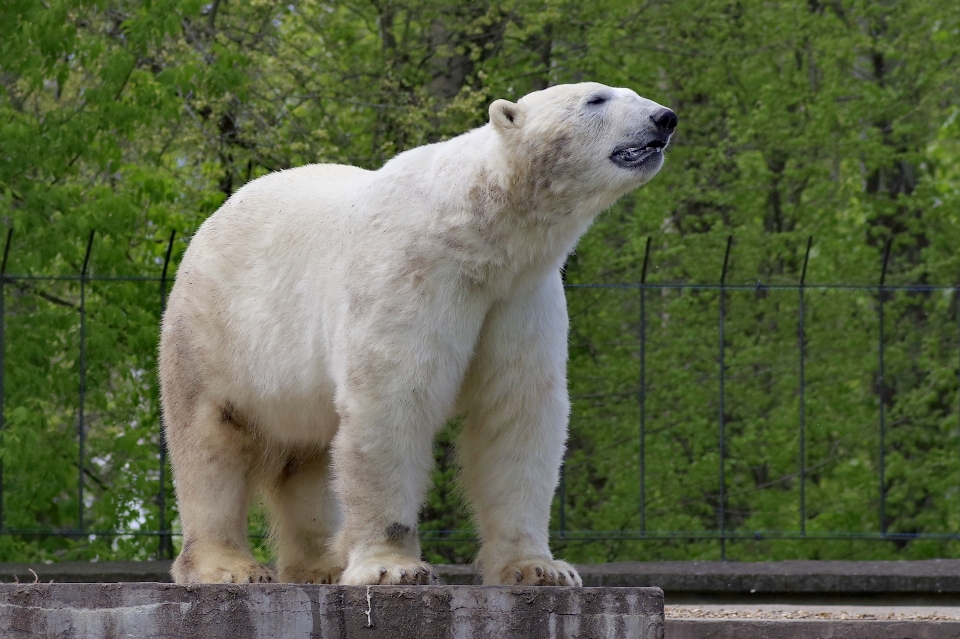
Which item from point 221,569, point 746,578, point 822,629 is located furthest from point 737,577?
point 221,569

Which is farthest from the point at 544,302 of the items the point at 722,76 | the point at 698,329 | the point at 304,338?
the point at 722,76

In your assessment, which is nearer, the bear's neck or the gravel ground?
the bear's neck

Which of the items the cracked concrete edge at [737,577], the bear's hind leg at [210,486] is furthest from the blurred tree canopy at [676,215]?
the bear's hind leg at [210,486]

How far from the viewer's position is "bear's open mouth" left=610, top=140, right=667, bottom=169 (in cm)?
376

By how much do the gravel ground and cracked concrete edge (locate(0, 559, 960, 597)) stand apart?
5.4 inches

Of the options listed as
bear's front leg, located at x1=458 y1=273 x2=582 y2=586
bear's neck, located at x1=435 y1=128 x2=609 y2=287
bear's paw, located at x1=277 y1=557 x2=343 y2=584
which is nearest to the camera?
bear's neck, located at x1=435 y1=128 x2=609 y2=287

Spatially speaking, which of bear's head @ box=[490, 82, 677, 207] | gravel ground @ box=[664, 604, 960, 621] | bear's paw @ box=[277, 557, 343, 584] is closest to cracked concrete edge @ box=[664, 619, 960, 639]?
gravel ground @ box=[664, 604, 960, 621]

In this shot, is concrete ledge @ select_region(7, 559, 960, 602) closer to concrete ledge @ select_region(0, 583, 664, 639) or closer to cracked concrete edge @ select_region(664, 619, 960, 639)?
cracked concrete edge @ select_region(664, 619, 960, 639)

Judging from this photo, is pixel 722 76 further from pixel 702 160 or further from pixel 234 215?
pixel 234 215

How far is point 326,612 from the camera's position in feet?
11.4

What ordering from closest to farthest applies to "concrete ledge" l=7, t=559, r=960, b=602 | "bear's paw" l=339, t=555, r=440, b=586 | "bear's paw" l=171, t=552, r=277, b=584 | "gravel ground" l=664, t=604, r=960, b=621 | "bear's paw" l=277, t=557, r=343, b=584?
"bear's paw" l=339, t=555, r=440, b=586, "bear's paw" l=171, t=552, r=277, b=584, "bear's paw" l=277, t=557, r=343, b=584, "gravel ground" l=664, t=604, r=960, b=621, "concrete ledge" l=7, t=559, r=960, b=602

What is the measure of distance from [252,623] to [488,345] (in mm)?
985

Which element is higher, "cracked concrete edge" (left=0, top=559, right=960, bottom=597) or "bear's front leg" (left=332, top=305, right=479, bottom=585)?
"bear's front leg" (left=332, top=305, right=479, bottom=585)

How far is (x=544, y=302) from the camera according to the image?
3953 mm
